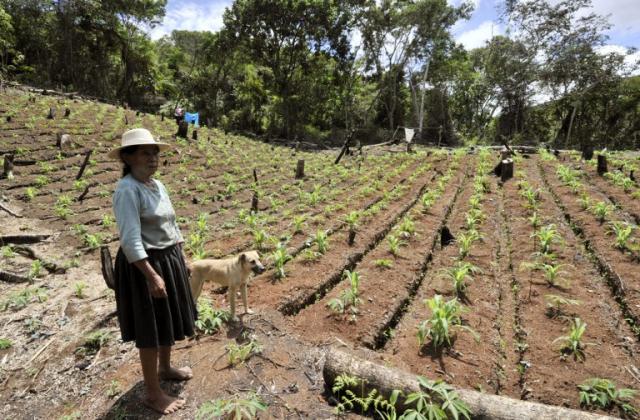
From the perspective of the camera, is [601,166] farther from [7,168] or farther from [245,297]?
[7,168]

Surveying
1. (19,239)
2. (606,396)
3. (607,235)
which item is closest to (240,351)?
(606,396)

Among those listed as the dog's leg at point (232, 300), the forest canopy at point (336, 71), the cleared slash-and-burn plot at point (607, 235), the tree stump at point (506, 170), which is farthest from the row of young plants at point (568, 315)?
the forest canopy at point (336, 71)

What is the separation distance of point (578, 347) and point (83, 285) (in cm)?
666

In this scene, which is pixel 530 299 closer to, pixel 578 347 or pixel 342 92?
pixel 578 347

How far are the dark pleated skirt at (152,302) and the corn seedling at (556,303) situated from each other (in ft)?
14.8

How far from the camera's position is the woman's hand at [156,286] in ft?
9.32

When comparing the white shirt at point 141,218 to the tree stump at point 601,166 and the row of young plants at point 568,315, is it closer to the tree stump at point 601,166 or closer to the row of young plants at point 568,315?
the row of young plants at point 568,315

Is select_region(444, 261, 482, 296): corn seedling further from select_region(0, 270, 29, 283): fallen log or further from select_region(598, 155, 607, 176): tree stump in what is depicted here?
select_region(598, 155, 607, 176): tree stump

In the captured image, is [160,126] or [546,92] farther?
[546,92]

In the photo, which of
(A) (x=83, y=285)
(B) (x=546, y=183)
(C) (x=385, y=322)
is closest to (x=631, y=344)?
(C) (x=385, y=322)

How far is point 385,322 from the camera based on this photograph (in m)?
4.80

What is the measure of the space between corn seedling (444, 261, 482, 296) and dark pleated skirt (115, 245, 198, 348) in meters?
3.85

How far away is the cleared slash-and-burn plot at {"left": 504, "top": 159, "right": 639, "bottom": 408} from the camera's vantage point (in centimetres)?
380

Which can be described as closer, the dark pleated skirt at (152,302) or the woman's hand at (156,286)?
the woman's hand at (156,286)
